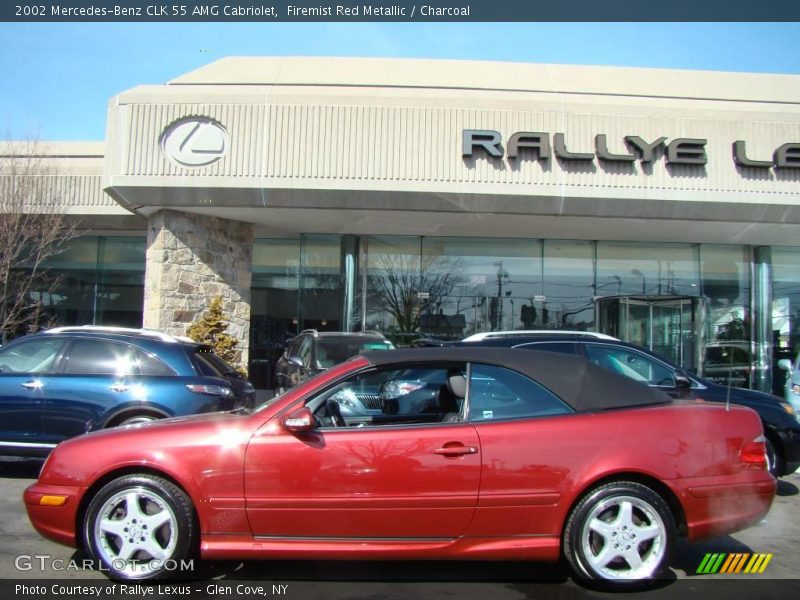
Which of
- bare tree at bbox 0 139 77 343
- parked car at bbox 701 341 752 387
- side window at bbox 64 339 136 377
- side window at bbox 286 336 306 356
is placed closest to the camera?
side window at bbox 64 339 136 377

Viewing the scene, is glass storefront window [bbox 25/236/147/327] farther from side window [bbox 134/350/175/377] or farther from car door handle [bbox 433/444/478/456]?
car door handle [bbox 433/444/478/456]

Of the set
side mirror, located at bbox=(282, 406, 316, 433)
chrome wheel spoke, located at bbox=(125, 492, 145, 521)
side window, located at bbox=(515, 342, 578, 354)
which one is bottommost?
chrome wheel spoke, located at bbox=(125, 492, 145, 521)

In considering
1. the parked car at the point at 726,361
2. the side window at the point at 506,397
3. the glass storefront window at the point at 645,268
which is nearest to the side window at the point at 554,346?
the side window at the point at 506,397

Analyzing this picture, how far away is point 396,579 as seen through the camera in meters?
4.37

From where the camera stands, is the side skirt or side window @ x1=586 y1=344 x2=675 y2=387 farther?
side window @ x1=586 y1=344 x2=675 y2=387

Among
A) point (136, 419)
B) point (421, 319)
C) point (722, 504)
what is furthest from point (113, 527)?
point (421, 319)

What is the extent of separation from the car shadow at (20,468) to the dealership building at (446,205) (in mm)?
4664

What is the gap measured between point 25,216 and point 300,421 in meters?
11.9

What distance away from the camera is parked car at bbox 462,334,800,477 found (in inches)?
275

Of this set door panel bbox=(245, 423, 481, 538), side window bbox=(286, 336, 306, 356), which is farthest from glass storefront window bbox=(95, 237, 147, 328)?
door panel bbox=(245, 423, 481, 538)

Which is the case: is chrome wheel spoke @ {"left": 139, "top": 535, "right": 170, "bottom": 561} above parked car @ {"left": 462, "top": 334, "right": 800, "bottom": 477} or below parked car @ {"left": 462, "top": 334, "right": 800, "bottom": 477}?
below

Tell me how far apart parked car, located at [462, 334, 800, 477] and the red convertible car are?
2.83 metres

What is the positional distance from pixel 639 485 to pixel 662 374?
3661 mm

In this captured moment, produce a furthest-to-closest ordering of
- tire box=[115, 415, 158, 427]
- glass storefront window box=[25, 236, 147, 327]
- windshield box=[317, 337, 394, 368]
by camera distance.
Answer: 1. glass storefront window box=[25, 236, 147, 327]
2. windshield box=[317, 337, 394, 368]
3. tire box=[115, 415, 158, 427]
